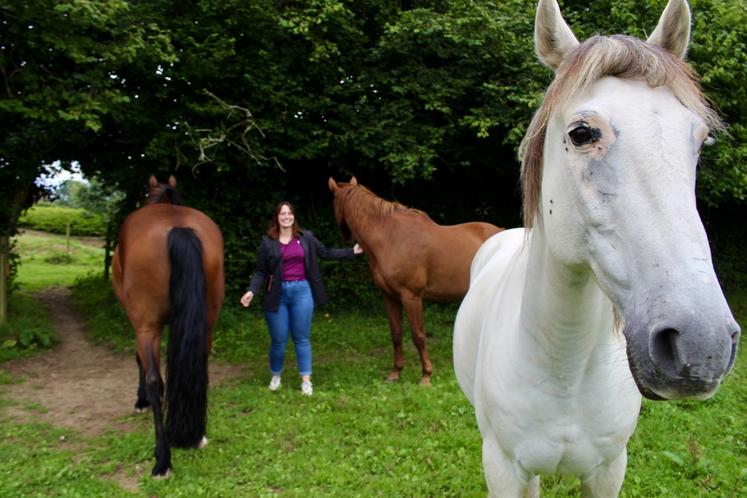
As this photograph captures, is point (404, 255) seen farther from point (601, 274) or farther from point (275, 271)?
point (601, 274)

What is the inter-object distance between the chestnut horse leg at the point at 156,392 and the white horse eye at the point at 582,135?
3.48 meters

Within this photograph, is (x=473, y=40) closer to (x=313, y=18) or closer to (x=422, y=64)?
(x=422, y=64)

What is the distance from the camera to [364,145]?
779cm

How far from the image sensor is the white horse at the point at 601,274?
0.99m

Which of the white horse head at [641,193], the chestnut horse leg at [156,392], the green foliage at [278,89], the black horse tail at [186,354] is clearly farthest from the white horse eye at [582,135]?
the green foliage at [278,89]

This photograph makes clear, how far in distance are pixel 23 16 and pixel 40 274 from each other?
37.7 feet

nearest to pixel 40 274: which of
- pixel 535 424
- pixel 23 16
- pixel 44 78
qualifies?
pixel 44 78

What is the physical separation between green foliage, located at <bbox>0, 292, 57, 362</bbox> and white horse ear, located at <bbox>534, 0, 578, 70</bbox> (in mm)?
7189

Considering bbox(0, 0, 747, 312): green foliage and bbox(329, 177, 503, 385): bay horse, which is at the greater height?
bbox(0, 0, 747, 312): green foliage

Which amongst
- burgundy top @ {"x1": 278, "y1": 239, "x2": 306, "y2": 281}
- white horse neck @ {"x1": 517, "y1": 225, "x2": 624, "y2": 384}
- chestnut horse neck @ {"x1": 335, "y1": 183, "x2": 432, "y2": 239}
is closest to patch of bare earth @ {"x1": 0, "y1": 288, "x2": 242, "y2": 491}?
burgundy top @ {"x1": 278, "y1": 239, "x2": 306, "y2": 281}

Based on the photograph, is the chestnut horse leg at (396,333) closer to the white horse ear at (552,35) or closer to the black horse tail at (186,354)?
the black horse tail at (186,354)

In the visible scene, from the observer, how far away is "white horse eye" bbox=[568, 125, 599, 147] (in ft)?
3.94

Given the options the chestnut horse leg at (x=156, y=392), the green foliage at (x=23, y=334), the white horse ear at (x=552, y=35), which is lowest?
the green foliage at (x=23, y=334)

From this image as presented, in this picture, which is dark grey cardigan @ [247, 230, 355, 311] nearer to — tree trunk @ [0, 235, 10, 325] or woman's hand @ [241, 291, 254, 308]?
woman's hand @ [241, 291, 254, 308]
